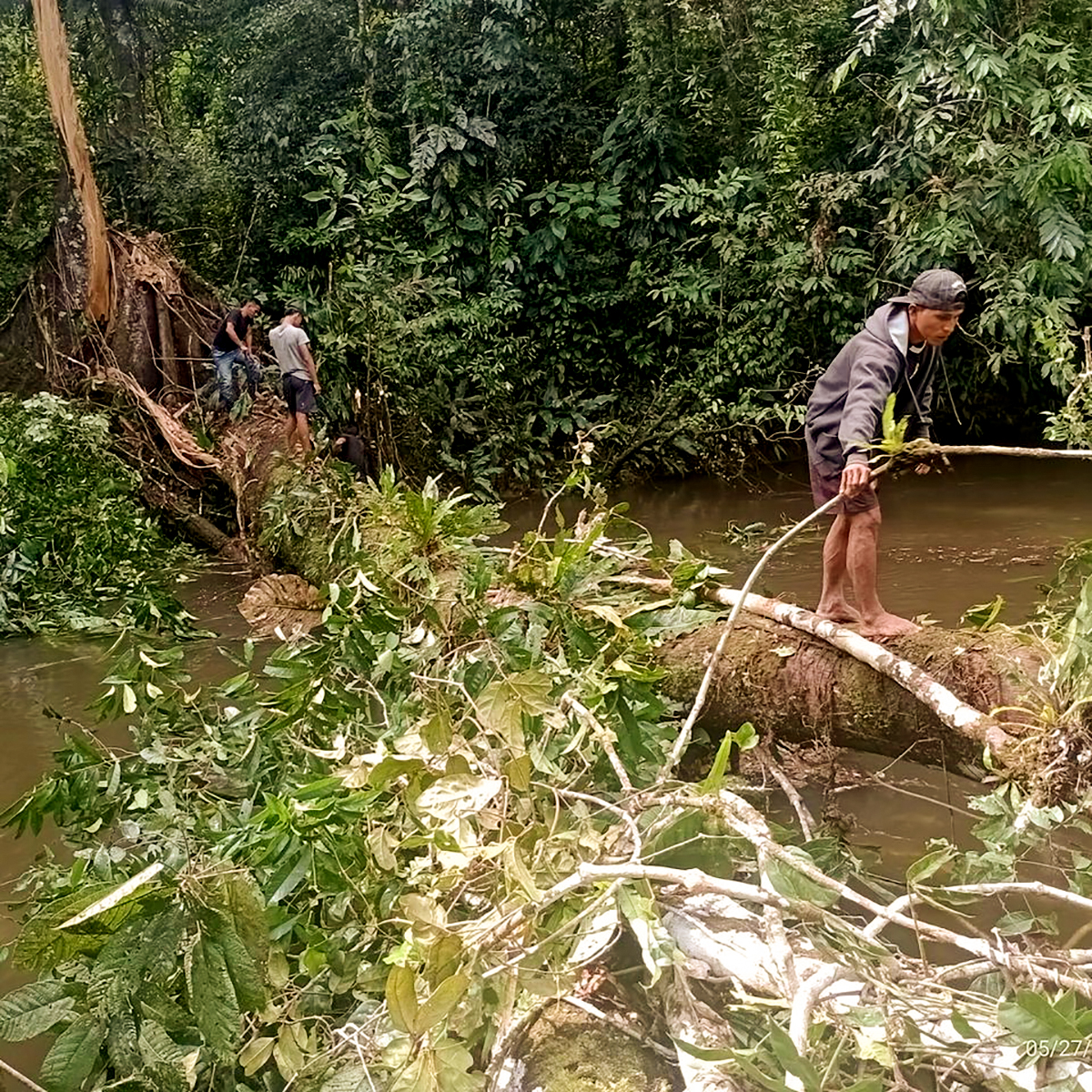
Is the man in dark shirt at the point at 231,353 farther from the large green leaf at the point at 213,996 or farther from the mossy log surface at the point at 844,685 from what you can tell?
the large green leaf at the point at 213,996

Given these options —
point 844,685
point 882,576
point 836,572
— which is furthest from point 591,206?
point 844,685

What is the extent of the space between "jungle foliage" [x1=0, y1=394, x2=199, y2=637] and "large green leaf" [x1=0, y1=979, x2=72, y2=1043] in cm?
467

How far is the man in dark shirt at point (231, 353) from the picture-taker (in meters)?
8.59

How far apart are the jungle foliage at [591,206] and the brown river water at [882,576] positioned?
102 centimetres

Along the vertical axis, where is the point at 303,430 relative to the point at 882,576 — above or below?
above

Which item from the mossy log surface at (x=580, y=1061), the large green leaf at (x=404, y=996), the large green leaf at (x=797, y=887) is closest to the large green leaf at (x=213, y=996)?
the large green leaf at (x=404, y=996)

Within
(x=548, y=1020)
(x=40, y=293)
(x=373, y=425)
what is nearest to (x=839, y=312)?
(x=373, y=425)

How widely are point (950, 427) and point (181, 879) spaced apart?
1095 cm

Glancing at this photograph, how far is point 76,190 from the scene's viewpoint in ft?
29.7

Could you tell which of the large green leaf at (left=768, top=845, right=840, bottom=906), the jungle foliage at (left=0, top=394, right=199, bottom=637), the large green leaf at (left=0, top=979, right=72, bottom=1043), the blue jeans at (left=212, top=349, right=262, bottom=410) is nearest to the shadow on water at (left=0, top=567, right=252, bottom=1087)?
the jungle foliage at (left=0, top=394, right=199, bottom=637)

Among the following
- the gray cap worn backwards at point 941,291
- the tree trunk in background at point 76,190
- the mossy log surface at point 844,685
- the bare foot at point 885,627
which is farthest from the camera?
the tree trunk in background at point 76,190

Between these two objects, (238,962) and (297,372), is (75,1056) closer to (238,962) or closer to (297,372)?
(238,962)

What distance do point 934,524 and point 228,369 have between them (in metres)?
6.23

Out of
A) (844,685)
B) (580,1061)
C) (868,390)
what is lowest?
(580,1061)
